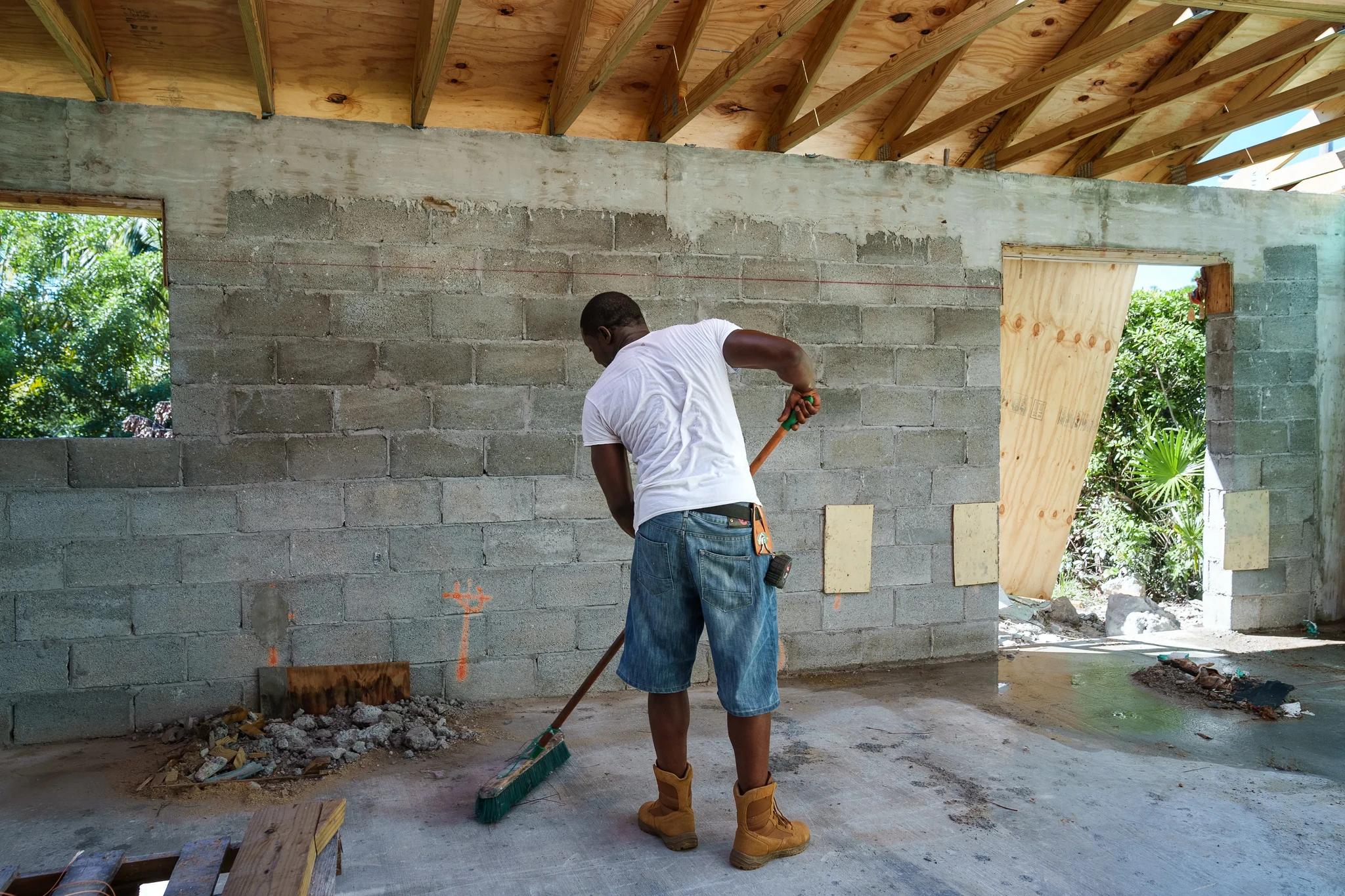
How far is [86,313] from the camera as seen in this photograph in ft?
43.7

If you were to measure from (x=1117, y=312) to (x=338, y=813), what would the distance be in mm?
5451

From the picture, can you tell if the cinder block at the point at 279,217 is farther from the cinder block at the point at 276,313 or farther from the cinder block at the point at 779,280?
the cinder block at the point at 779,280

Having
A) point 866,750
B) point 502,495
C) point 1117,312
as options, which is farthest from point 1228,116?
point 502,495

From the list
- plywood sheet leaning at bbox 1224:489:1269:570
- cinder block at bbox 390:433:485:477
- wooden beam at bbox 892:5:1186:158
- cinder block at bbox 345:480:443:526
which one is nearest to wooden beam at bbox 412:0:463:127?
cinder block at bbox 390:433:485:477

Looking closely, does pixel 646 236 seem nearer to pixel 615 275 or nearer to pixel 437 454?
pixel 615 275

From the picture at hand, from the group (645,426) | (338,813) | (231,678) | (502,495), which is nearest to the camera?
(338,813)

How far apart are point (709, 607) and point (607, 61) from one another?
221cm

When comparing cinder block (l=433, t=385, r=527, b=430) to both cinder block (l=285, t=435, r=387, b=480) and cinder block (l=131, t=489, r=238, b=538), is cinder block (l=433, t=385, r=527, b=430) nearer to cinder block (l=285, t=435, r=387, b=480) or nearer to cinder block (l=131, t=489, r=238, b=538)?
cinder block (l=285, t=435, r=387, b=480)

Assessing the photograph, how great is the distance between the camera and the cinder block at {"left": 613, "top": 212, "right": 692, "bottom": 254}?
411 centimetres

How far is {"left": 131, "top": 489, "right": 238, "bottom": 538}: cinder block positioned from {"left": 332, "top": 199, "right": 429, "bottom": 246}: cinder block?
4.00 feet

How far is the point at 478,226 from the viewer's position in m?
3.93

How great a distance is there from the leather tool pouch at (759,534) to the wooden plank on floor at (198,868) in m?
1.51

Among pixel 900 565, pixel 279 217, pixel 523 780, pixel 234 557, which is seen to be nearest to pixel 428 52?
pixel 279 217

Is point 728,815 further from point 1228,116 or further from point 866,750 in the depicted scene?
point 1228,116
